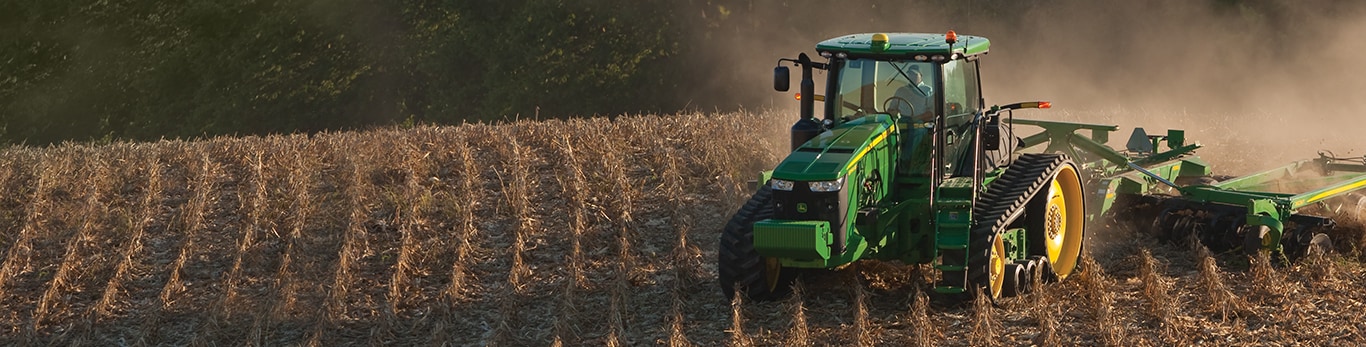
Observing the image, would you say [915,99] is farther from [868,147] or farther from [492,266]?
[492,266]

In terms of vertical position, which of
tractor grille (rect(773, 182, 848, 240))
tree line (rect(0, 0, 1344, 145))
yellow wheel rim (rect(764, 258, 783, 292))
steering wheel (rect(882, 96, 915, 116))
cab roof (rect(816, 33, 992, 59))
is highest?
tree line (rect(0, 0, 1344, 145))

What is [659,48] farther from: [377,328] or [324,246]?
[377,328]

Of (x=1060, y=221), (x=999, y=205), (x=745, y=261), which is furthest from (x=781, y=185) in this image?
(x=1060, y=221)

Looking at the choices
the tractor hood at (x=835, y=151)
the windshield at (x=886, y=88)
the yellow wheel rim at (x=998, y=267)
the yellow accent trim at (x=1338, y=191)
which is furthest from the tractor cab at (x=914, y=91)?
the yellow accent trim at (x=1338, y=191)

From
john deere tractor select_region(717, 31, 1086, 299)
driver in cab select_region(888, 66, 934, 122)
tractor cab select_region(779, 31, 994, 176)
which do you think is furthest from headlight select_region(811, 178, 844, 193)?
driver in cab select_region(888, 66, 934, 122)

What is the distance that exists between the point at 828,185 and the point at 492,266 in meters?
3.88

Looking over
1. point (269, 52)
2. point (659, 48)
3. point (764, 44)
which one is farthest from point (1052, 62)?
point (269, 52)

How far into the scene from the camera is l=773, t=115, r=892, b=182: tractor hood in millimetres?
10631

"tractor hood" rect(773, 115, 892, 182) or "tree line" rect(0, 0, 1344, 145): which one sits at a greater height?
"tree line" rect(0, 0, 1344, 145)

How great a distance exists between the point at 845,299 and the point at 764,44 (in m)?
26.7

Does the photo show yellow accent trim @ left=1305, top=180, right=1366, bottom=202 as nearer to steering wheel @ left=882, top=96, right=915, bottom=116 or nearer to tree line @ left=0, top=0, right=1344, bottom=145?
steering wheel @ left=882, top=96, right=915, bottom=116

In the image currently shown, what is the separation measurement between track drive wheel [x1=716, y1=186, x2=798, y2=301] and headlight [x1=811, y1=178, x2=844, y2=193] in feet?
1.84

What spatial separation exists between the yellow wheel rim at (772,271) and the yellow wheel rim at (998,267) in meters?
1.49

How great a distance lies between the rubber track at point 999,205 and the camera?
10.9 metres
